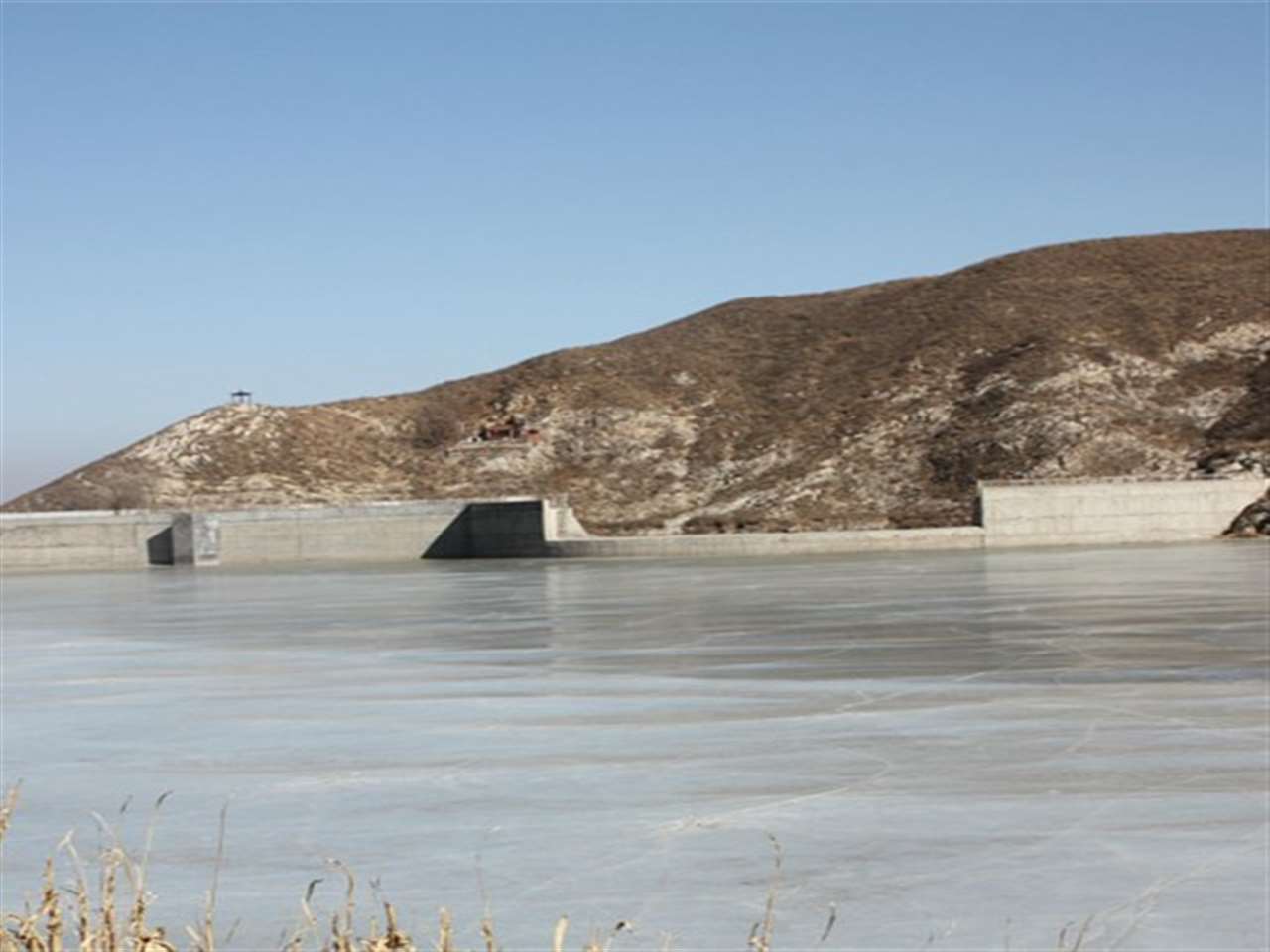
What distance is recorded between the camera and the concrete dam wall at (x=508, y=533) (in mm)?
41469

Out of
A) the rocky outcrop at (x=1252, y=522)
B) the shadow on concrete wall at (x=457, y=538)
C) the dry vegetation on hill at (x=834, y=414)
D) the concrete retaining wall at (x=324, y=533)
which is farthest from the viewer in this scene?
the dry vegetation on hill at (x=834, y=414)

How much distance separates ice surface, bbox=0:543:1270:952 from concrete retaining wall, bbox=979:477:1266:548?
61.5 feet

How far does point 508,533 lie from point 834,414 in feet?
86.4

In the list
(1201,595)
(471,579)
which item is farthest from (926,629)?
(471,579)

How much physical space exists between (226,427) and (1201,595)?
5304 centimetres

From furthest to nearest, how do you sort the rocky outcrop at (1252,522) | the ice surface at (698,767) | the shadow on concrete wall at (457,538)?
1. the shadow on concrete wall at (457,538)
2. the rocky outcrop at (1252,522)
3. the ice surface at (698,767)

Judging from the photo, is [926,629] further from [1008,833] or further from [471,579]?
[471,579]

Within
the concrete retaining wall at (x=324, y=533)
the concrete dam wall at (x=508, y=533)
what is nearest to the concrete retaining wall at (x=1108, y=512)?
the concrete dam wall at (x=508, y=533)

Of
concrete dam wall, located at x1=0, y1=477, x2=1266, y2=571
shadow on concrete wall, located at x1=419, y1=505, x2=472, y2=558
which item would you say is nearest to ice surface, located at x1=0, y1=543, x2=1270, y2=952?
concrete dam wall, located at x1=0, y1=477, x2=1266, y2=571

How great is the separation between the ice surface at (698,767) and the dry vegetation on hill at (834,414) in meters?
38.2

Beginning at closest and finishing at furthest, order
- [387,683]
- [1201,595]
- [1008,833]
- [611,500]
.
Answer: [1008,833], [387,683], [1201,595], [611,500]

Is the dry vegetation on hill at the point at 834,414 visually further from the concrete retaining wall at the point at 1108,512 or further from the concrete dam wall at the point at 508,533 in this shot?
the concrete dam wall at the point at 508,533

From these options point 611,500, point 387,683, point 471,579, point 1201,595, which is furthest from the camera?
point 611,500

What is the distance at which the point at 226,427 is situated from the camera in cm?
7225
